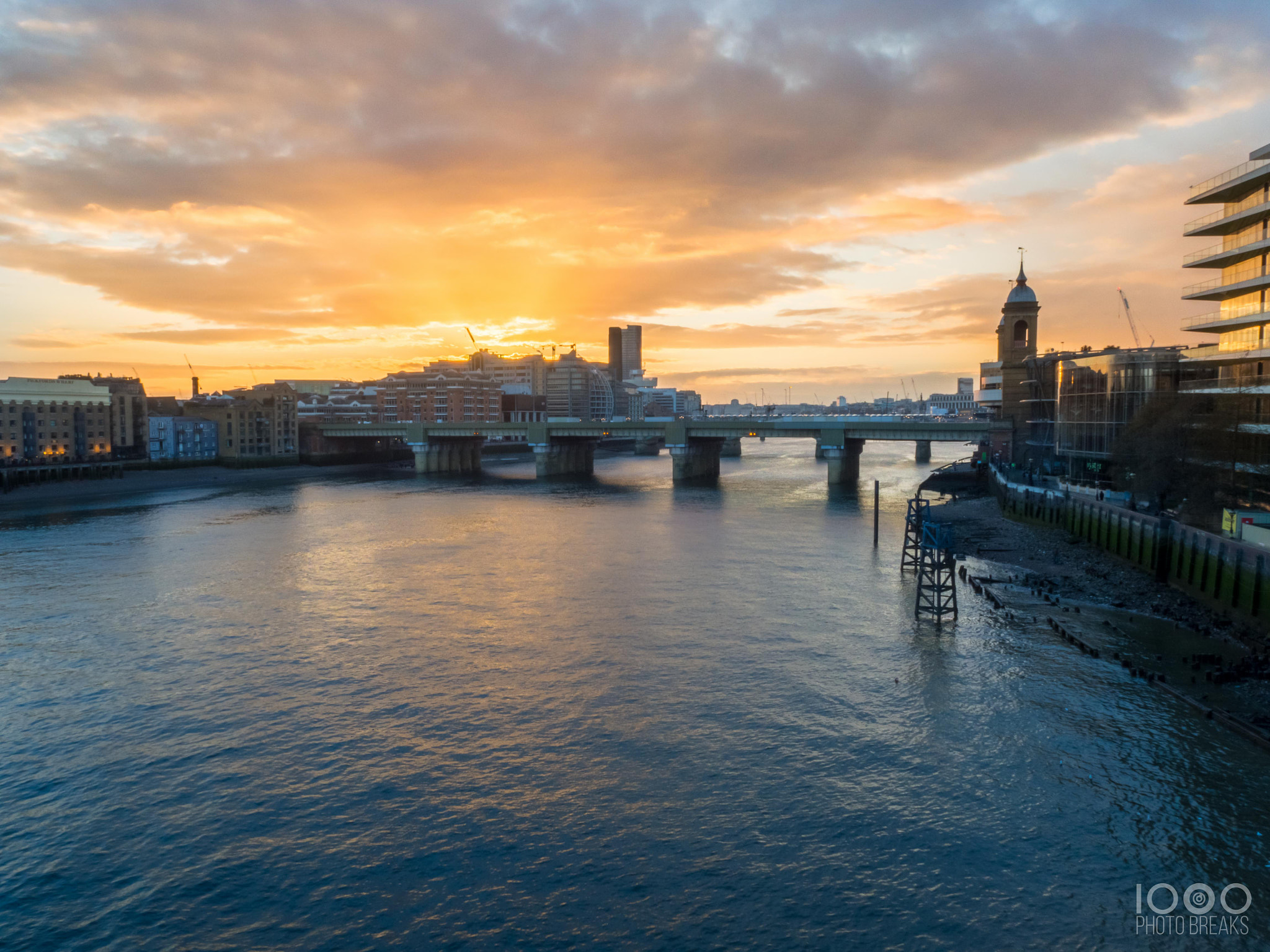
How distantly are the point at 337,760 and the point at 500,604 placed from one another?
18273 mm

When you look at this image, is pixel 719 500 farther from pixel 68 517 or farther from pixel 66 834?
pixel 66 834

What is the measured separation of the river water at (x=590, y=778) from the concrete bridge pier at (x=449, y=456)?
315 feet

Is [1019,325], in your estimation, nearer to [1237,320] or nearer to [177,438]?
[1237,320]

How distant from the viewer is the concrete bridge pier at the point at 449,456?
452ft

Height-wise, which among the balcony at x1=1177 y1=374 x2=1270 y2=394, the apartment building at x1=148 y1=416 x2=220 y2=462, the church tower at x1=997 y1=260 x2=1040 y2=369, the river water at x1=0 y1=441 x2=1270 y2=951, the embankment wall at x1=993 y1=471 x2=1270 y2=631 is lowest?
the river water at x1=0 y1=441 x2=1270 y2=951

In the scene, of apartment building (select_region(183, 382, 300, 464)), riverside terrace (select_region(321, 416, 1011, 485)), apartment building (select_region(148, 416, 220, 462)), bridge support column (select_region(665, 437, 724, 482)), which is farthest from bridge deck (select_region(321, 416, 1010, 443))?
apartment building (select_region(148, 416, 220, 462))

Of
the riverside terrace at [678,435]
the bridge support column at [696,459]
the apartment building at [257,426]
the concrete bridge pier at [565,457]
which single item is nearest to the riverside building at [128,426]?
the apartment building at [257,426]

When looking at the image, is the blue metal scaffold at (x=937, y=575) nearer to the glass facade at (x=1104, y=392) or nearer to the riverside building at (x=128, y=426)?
the glass facade at (x=1104, y=392)

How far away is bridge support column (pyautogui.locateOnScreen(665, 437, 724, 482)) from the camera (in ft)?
373

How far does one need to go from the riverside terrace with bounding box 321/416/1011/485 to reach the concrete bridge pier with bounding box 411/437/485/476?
0.15 metres

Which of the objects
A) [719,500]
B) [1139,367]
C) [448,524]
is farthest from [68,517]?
[1139,367]

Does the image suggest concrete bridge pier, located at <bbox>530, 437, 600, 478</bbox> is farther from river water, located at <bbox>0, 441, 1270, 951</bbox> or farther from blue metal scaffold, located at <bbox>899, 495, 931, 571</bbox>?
river water, located at <bbox>0, 441, 1270, 951</bbox>

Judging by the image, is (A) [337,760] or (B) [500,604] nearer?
(A) [337,760]

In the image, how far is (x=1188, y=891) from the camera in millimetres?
16312
